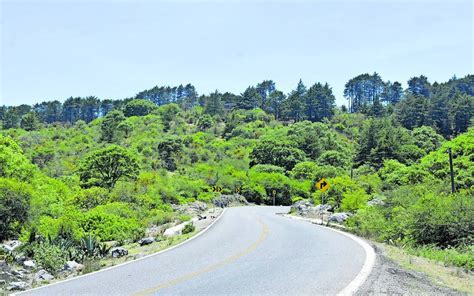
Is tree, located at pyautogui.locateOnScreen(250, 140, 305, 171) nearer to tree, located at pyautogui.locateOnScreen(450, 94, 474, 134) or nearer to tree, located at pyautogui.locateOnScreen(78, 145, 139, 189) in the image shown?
tree, located at pyautogui.locateOnScreen(78, 145, 139, 189)

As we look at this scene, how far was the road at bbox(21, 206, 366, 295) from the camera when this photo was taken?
863 centimetres

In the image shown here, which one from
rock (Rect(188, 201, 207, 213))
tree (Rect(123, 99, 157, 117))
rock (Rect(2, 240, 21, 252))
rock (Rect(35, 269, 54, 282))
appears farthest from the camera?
tree (Rect(123, 99, 157, 117))

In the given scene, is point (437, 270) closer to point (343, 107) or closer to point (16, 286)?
point (16, 286)

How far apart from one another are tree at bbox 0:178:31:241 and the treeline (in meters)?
106

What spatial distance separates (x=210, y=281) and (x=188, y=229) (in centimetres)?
1448

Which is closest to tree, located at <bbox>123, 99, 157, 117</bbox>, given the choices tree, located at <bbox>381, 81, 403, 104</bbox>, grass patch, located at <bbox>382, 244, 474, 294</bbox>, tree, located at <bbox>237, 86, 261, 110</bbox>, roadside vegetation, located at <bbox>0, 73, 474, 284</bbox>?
roadside vegetation, located at <bbox>0, 73, 474, 284</bbox>

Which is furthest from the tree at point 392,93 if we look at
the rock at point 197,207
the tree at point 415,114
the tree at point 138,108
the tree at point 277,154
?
the rock at point 197,207

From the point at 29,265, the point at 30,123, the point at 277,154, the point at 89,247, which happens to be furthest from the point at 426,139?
the point at 30,123

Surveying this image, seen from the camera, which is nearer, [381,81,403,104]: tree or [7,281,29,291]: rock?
[7,281,29,291]: rock

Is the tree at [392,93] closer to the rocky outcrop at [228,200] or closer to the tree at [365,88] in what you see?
the tree at [365,88]

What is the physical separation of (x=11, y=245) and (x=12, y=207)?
305cm

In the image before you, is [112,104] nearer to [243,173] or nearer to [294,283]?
[243,173]

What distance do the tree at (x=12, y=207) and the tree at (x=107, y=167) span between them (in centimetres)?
3134

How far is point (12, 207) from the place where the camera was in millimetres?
27688
